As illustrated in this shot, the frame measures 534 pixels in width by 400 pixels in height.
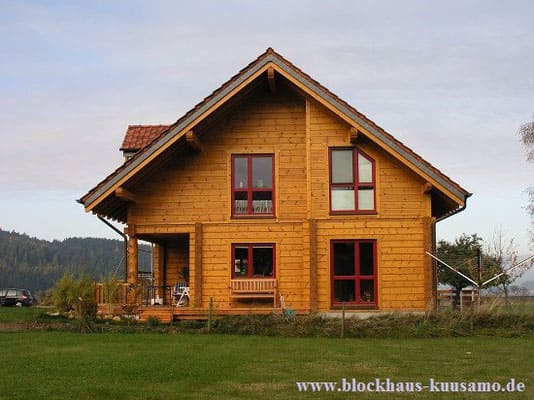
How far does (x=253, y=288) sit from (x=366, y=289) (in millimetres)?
3131

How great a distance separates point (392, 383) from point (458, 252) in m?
35.0

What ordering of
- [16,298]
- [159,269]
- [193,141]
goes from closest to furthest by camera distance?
[193,141] → [159,269] → [16,298]

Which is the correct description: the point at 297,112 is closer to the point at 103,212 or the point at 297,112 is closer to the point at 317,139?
the point at 317,139

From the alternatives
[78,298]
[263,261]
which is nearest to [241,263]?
[263,261]

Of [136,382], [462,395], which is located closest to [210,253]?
[136,382]

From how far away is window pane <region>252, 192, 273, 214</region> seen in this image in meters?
22.0

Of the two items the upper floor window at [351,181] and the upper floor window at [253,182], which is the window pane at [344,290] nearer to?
the upper floor window at [351,181]

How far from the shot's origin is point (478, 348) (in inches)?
579

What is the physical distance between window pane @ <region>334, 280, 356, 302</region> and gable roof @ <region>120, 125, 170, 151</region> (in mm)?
9300

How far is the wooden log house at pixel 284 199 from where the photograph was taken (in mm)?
20797

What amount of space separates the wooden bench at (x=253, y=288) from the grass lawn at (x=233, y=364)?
4412 millimetres

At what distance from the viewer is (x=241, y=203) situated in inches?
869

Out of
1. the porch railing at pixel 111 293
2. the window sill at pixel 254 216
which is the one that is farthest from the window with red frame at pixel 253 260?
the porch railing at pixel 111 293

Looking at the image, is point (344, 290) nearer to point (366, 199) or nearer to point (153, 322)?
point (366, 199)
